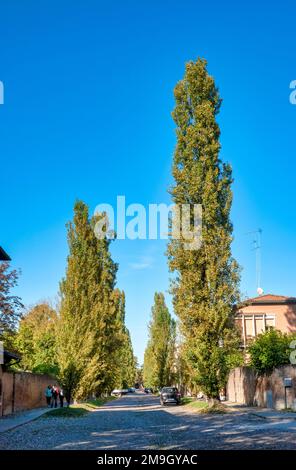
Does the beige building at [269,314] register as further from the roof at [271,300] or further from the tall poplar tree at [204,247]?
the tall poplar tree at [204,247]

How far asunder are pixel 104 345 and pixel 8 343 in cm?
792

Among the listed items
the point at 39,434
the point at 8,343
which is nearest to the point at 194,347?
the point at 39,434

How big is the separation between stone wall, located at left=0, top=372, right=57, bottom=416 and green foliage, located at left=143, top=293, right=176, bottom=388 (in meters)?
18.0

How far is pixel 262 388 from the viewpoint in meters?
34.6

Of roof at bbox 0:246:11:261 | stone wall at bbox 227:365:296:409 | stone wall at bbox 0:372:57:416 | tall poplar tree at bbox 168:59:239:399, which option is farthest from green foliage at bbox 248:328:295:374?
roof at bbox 0:246:11:261

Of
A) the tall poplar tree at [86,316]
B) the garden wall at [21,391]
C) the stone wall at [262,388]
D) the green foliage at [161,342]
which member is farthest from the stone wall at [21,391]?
the green foliage at [161,342]

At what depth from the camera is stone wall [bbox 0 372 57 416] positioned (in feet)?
105

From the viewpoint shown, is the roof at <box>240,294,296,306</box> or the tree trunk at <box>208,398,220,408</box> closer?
the tree trunk at <box>208,398,220,408</box>

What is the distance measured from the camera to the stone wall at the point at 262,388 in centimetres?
2955

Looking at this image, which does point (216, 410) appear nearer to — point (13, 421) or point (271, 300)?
point (13, 421)

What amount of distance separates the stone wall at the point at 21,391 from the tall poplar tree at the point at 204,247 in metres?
10.8

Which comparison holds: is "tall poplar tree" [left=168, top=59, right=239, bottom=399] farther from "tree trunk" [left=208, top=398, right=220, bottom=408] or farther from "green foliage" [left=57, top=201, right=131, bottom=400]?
"green foliage" [left=57, top=201, right=131, bottom=400]

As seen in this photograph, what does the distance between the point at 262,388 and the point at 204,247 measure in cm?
1019

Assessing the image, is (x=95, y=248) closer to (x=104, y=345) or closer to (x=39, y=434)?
(x=104, y=345)
